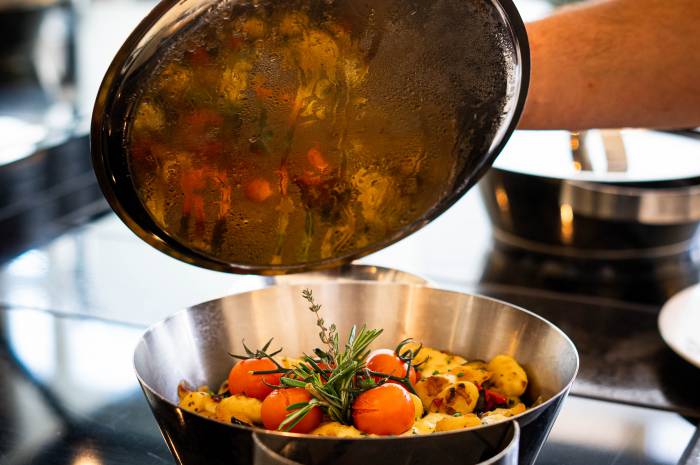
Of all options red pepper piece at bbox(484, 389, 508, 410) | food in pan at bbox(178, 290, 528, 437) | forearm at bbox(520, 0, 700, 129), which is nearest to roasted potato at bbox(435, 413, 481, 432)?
food in pan at bbox(178, 290, 528, 437)

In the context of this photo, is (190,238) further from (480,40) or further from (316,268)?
(480,40)

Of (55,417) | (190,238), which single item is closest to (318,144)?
(190,238)

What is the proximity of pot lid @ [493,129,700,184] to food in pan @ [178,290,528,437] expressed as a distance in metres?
0.73

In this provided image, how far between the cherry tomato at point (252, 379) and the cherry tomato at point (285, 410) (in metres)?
0.06

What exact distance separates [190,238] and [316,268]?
16cm

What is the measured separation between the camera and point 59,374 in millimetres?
1269

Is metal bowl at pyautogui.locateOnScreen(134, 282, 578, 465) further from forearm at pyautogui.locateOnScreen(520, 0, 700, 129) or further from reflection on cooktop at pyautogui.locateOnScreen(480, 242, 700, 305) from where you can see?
reflection on cooktop at pyautogui.locateOnScreen(480, 242, 700, 305)

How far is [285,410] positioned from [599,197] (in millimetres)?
909

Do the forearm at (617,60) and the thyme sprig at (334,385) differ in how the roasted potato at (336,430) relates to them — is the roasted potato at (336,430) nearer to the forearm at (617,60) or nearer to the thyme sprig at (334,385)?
the thyme sprig at (334,385)

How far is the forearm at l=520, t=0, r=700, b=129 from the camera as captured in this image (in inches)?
50.9

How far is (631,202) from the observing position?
1604 mm

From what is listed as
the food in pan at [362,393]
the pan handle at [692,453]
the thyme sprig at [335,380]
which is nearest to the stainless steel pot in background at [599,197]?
the pan handle at [692,453]

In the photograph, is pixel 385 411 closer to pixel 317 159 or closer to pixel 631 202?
pixel 317 159

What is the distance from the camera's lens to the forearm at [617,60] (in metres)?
1.29
